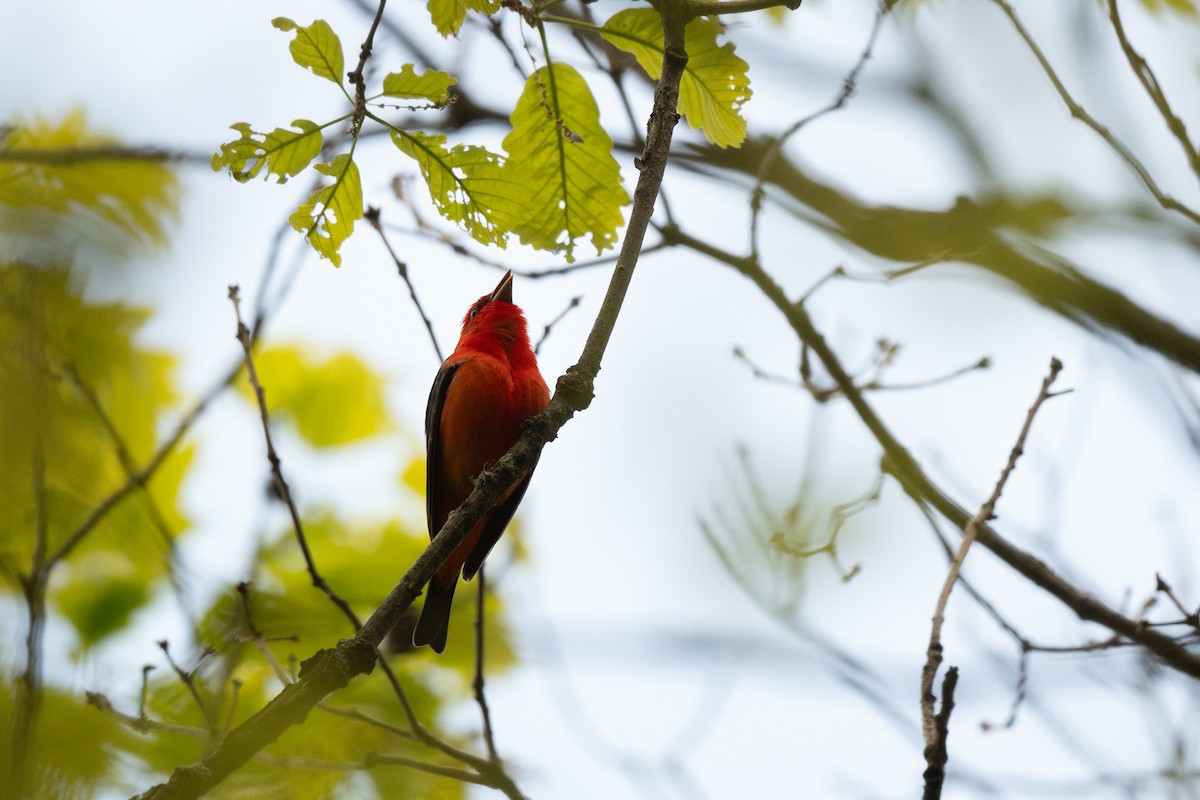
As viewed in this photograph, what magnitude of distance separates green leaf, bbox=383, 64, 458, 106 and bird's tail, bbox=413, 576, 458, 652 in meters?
3.02

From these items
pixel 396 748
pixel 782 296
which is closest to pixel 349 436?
pixel 396 748

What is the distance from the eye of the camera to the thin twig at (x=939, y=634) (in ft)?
9.43

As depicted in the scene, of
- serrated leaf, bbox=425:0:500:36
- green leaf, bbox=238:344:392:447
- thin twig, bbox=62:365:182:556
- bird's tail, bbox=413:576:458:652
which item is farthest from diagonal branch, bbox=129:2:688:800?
green leaf, bbox=238:344:392:447

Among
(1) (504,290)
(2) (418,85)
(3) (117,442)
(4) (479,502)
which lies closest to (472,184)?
(2) (418,85)

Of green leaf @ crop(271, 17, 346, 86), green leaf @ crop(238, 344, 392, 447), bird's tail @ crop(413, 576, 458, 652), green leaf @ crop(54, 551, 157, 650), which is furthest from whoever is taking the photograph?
green leaf @ crop(238, 344, 392, 447)

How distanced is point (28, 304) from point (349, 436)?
4.23 metres

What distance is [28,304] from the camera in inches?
92.7

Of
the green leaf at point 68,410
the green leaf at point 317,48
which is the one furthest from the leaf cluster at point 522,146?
the green leaf at point 68,410

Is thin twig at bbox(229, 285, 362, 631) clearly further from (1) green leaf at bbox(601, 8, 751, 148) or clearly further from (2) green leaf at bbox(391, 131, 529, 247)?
(1) green leaf at bbox(601, 8, 751, 148)

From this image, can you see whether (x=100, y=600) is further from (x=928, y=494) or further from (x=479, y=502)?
(x=928, y=494)

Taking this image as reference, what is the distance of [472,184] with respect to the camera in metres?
3.07

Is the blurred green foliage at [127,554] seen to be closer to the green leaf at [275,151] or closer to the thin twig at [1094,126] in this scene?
the green leaf at [275,151]

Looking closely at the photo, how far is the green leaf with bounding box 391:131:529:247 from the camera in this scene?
9.89 feet

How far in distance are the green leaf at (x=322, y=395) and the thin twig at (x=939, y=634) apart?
13.4ft
